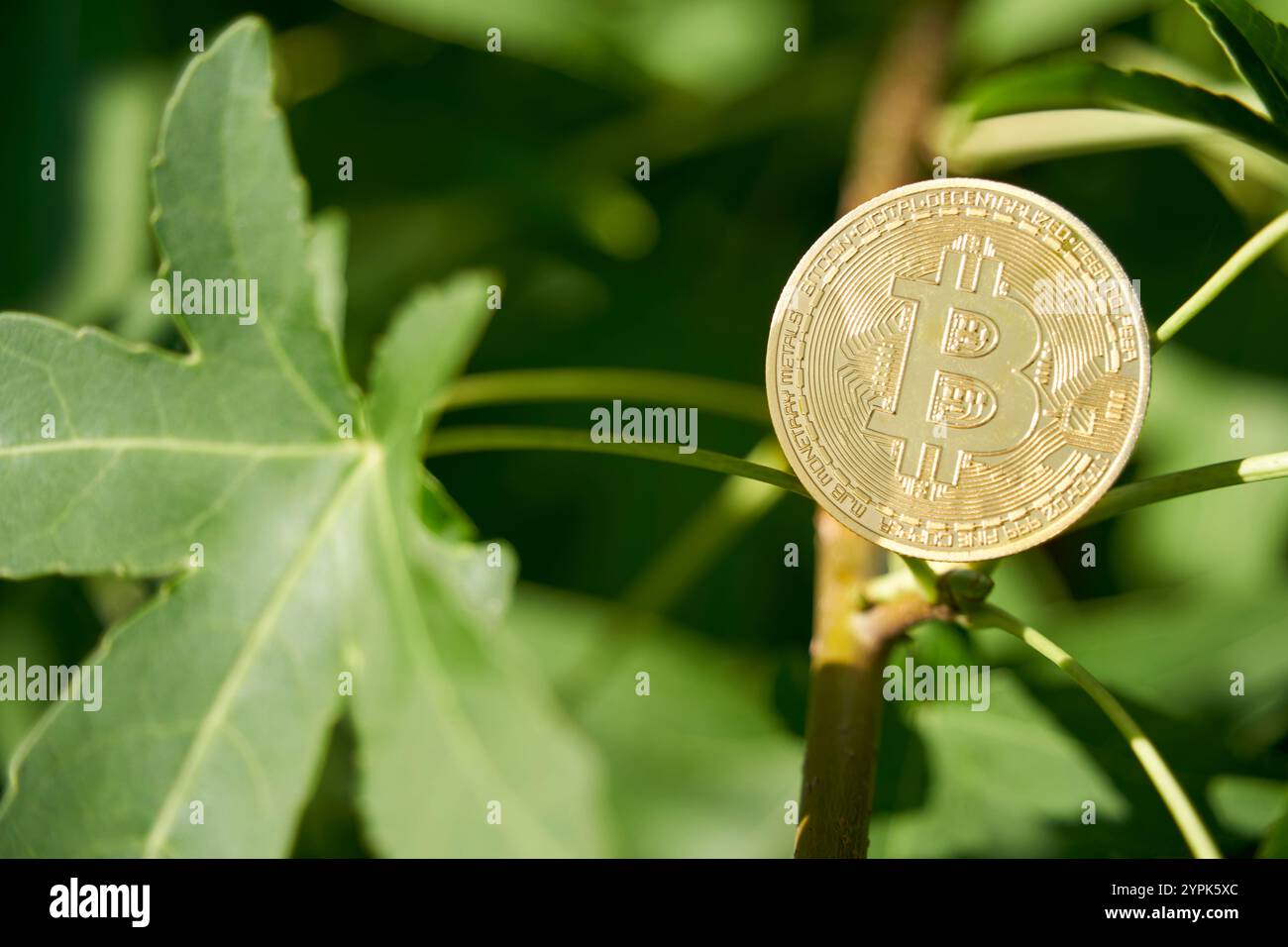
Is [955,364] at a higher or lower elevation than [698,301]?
lower

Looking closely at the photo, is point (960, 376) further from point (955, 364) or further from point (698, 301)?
point (698, 301)

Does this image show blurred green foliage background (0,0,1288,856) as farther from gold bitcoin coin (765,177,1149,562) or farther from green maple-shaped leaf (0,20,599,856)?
gold bitcoin coin (765,177,1149,562)

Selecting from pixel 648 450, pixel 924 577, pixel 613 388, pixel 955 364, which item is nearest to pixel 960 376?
pixel 955 364

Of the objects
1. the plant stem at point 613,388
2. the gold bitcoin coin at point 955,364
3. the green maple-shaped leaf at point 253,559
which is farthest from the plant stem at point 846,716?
the plant stem at point 613,388

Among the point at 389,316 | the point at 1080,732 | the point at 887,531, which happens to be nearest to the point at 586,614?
the point at 389,316

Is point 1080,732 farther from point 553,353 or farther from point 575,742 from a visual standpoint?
point 553,353

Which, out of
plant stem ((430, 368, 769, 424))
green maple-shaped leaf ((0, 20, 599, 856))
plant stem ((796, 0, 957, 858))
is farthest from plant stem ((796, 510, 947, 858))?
plant stem ((430, 368, 769, 424))

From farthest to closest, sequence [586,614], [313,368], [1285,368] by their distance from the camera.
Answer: [586,614] < [1285,368] < [313,368]
